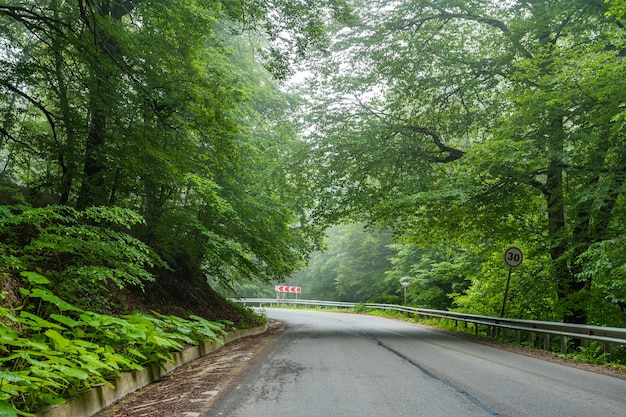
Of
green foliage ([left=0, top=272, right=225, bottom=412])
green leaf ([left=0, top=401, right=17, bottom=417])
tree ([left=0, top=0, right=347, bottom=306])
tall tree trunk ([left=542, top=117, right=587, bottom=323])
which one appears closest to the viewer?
green leaf ([left=0, top=401, right=17, bottom=417])

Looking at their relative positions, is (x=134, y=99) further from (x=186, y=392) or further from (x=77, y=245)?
(x=186, y=392)

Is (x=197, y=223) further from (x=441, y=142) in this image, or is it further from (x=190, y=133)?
(x=441, y=142)

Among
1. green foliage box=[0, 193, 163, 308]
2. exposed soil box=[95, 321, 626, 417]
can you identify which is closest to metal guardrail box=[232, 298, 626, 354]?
exposed soil box=[95, 321, 626, 417]

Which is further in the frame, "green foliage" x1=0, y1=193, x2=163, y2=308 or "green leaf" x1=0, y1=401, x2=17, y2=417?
"green foliage" x1=0, y1=193, x2=163, y2=308

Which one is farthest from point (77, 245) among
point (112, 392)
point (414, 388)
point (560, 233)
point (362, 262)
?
point (362, 262)

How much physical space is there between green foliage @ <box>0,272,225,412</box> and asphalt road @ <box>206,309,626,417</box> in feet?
4.41

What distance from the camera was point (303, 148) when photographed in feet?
45.8

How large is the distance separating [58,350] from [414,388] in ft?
13.8

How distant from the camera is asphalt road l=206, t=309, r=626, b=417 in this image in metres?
4.25

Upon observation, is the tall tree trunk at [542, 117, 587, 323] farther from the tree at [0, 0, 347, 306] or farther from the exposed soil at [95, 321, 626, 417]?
the tree at [0, 0, 347, 306]

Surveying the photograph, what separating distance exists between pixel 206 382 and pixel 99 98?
4.87 meters

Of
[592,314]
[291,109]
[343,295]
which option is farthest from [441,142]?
[343,295]

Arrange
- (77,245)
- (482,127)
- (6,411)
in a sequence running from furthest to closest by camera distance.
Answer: (482,127) < (77,245) < (6,411)

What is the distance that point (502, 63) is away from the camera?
486 inches
